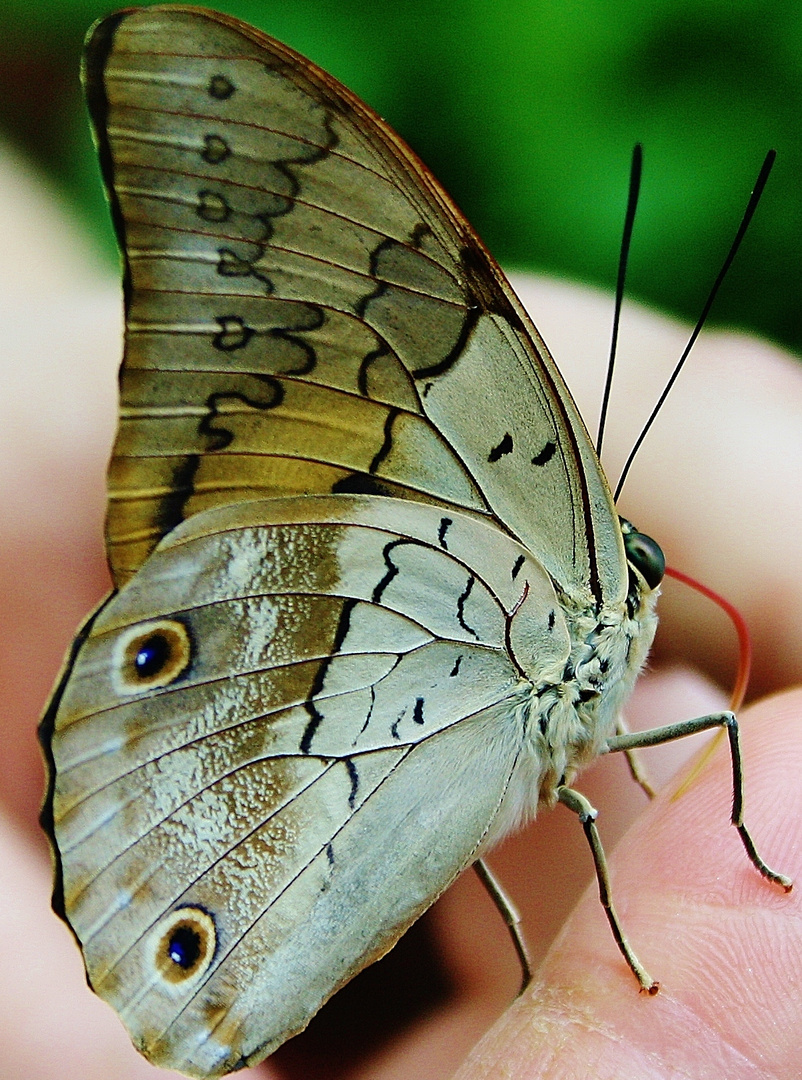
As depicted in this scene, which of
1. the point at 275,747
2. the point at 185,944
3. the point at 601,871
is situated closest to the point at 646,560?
the point at 601,871

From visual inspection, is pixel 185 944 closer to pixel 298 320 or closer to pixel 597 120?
pixel 298 320

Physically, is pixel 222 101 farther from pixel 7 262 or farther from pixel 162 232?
pixel 7 262

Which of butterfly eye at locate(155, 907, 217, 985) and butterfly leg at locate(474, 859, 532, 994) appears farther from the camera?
butterfly leg at locate(474, 859, 532, 994)

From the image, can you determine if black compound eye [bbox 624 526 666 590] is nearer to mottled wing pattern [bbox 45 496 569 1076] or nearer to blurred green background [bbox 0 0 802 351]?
mottled wing pattern [bbox 45 496 569 1076]

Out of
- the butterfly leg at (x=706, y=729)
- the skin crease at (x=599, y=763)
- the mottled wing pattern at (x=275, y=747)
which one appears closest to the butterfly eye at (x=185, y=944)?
the mottled wing pattern at (x=275, y=747)

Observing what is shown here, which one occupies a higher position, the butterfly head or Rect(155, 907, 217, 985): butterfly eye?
the butterfly head

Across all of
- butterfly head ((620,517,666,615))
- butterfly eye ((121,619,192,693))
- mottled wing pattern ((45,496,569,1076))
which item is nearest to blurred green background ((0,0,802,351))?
butterfly head ((620,517,666,615))

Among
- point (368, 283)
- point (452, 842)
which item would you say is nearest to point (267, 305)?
point (368, 283)
